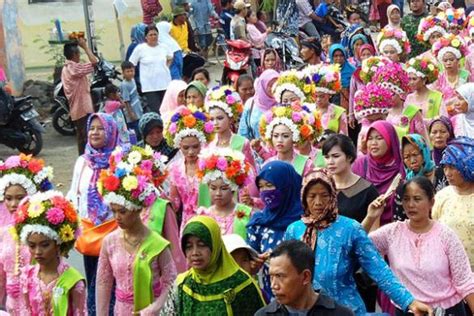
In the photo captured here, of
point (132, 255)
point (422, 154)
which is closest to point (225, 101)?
point (422, 154)

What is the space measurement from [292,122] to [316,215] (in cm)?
348

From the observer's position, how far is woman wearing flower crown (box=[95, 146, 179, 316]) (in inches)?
295

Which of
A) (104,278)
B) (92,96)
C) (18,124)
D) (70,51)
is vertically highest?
(70,51)

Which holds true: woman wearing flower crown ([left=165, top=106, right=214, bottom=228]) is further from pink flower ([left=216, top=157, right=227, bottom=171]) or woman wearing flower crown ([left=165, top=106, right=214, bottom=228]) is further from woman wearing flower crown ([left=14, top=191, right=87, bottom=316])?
woman wearing flower crown ([left=14, top=191, right=87, bottom=316])

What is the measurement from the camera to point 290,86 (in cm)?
1215

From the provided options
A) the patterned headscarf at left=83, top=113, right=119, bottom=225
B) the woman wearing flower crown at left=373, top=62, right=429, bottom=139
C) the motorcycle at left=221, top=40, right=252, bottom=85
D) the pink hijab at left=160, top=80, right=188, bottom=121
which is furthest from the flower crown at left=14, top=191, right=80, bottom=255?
the motorcycle at left=221, top=40, right=252, bottom=85

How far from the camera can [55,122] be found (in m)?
Answer: 17.8

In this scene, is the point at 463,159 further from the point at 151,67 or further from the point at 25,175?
the point at 151,67

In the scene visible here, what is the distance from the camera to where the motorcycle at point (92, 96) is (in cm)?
1678

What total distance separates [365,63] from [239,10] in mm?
8466

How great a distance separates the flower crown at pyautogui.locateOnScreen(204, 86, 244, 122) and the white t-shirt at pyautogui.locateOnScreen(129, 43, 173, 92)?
17.2 ft

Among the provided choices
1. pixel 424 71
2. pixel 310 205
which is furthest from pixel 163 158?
pixel 424 71

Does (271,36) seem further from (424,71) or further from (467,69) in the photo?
(424,71)

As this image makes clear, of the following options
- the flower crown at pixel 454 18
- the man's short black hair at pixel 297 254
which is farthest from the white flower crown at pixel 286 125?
the flower crown at pixel 454 18
